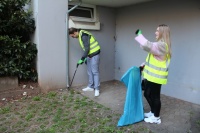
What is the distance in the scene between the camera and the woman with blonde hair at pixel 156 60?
9.84 ft

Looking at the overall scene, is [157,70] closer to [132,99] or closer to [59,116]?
[132,99]

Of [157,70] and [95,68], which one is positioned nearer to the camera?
[157,70]

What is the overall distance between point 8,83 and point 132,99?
2806 mm

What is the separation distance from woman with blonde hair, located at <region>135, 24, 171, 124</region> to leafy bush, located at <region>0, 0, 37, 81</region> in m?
2.71

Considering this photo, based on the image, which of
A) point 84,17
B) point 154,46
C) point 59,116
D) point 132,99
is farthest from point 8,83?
point 154,46

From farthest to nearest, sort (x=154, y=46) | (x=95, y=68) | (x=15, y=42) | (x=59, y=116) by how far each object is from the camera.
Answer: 1. (x=95, y=68)
2. (x=15, y=42)
3. (x=59, y=116)
4. (x=154, y=46)

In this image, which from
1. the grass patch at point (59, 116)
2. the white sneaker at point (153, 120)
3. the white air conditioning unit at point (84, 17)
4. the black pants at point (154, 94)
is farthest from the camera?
the white air conditioning unit at point (84, 17)

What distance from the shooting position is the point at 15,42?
4.34 meters

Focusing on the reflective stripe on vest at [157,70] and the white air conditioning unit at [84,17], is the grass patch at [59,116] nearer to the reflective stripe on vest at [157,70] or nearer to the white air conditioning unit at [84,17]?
the reflective stripe on vest at [157,70]

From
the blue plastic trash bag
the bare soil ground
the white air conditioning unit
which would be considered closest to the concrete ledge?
the bare soil ground

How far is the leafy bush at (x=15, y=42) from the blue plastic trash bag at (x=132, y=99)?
8.02 feet

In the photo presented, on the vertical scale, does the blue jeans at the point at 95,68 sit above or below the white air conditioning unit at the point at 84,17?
below

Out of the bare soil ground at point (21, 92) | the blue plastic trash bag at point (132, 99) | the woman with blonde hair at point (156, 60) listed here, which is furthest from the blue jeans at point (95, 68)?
the woman with blonde hair at point (156, 60)

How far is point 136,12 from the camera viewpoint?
A: 213 inches
